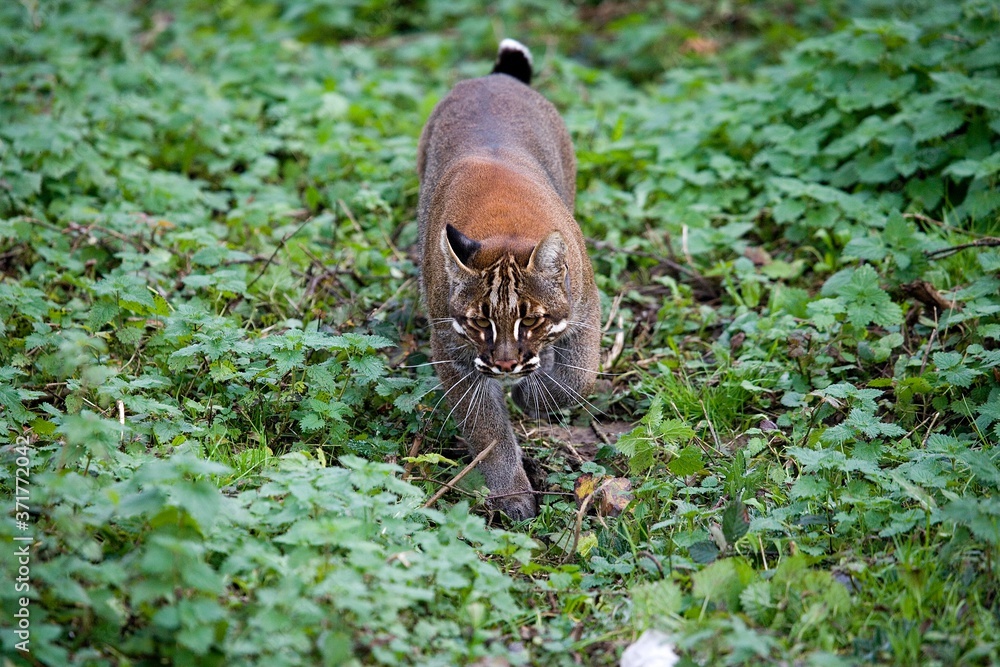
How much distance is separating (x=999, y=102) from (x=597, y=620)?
5536 mm

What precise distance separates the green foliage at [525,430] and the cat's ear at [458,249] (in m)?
0.69

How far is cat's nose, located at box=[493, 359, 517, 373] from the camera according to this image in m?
5.84

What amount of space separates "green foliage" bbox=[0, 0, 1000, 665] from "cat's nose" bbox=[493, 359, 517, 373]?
0.62 metres

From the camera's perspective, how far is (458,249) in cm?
596

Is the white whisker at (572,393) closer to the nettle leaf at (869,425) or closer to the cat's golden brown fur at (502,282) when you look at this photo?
the cat's golden brown fur at (502,282)

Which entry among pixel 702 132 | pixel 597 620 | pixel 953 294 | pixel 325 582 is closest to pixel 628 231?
pixel 702 132

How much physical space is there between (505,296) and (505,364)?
381 mm

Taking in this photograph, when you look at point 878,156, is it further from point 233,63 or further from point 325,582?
point 233,63

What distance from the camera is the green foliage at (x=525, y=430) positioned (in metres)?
4.38

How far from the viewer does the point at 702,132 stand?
9555mm

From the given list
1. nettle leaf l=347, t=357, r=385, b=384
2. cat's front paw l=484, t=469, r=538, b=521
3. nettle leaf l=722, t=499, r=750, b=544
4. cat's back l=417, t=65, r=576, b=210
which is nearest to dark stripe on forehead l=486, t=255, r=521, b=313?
nettle leaf l=347, t=357, r=385, b=384

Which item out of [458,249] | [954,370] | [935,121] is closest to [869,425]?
[954,370]

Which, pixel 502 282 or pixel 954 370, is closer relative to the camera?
pixel 502 282

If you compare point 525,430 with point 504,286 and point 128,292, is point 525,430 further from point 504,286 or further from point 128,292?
point 128,292
